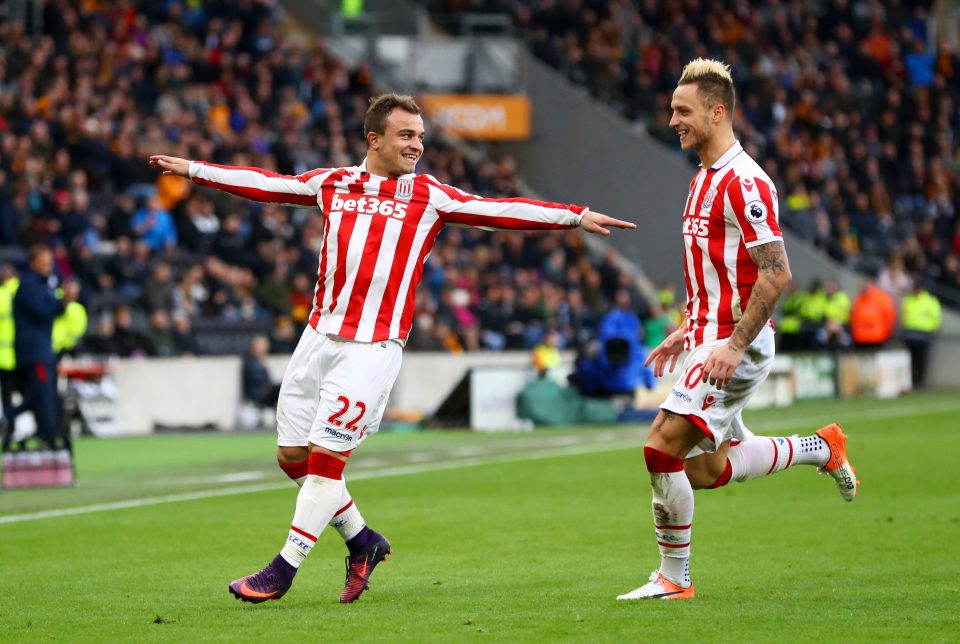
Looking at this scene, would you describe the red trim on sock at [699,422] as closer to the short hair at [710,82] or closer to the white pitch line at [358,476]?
the short hair at [710,82]

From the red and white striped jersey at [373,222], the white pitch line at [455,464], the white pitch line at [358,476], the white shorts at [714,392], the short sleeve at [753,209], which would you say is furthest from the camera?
the white pitch line at [455,464]

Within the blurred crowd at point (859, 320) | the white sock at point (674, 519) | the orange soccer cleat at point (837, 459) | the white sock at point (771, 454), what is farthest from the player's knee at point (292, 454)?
the blurred crowd at point (859, 320)

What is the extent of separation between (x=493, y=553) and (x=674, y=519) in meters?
2.28

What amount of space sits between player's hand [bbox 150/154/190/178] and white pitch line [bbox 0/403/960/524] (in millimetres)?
4930

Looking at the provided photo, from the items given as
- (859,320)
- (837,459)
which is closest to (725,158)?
(837,459)

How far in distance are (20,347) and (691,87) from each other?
11.1 metres

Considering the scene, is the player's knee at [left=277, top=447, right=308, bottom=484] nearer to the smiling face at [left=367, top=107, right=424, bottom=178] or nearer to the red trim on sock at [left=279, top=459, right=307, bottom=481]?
the red trim on sock at [left=279, top=459, right=307, bottom=481]

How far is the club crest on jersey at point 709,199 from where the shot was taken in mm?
7711

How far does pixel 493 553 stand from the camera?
9.83 meters

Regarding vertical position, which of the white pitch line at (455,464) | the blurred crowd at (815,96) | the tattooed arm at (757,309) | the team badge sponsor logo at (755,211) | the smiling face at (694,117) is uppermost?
the blurred crowd at (815,96)

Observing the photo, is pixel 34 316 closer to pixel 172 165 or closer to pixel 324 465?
pixel 172 165

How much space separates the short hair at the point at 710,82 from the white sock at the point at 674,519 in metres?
1.70

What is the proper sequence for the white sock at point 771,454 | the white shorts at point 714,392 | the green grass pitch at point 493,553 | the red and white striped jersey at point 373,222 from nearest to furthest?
1. the green grass pitch at point 493,553
2. the white shorts at point 714,392
3. the red and white striped jersey at point 373,222
4. the white sock at point 771,454

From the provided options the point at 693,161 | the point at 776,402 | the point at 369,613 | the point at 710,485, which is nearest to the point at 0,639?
the point at 369,613
